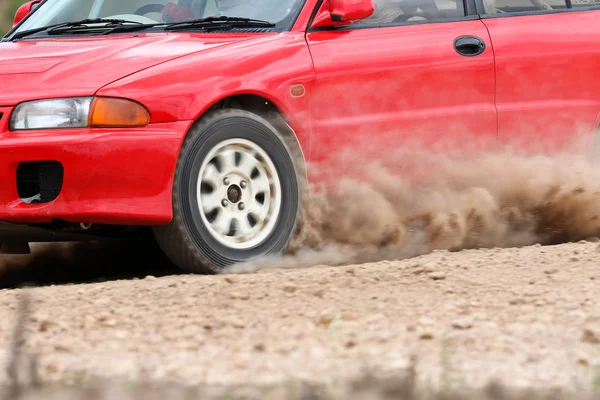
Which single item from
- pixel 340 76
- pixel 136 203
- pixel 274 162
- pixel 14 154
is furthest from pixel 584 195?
pixel 14 154

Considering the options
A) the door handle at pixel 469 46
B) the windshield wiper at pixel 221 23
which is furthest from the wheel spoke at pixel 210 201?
the door handle at pixel 469 46

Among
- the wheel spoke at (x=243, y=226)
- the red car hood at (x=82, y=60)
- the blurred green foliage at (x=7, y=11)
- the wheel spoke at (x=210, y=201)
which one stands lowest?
the blurred green foliage at (x=7, y=11)

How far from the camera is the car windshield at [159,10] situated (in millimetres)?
5945

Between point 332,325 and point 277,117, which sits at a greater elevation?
point 277,117

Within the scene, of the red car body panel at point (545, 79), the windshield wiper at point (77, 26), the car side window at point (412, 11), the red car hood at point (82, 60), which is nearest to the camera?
the red car hood at point (82, 60)

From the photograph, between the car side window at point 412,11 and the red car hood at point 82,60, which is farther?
the car side window at point 412,11

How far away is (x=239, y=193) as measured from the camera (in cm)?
531

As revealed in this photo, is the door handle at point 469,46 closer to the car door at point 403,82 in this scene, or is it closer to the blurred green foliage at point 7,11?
the car door at point 403,82

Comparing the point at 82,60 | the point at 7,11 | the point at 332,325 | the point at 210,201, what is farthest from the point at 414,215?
the point at 7,11

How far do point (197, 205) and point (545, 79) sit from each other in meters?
2.39

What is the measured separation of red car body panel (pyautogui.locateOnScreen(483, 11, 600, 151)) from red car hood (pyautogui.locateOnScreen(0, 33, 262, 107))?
5.11ft

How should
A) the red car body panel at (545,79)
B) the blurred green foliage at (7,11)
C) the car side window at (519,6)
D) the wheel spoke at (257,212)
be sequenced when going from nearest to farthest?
the wheel spoke at (257,212)
the red car body panel at (545,79)
the car side window at (519,6)
the blurred green foliage at (7,11)

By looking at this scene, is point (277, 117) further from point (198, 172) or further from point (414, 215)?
point (414, 215)

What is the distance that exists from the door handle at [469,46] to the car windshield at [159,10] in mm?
919
